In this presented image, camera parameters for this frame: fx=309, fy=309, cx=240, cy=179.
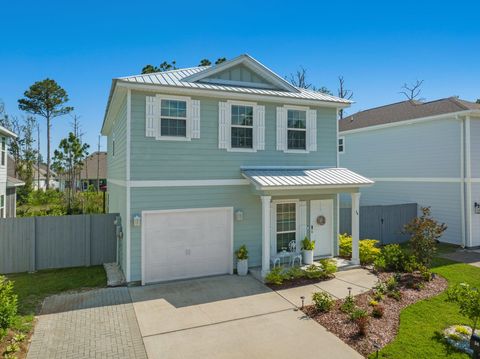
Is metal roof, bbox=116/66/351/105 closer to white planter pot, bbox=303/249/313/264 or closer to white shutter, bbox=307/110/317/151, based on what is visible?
white shutter, bbox=307/110/317/151

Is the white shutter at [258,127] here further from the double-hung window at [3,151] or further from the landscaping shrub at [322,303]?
the double-hung window at [3,151]

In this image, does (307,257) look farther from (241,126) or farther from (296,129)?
(241,126)

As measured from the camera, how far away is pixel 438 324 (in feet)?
21.6

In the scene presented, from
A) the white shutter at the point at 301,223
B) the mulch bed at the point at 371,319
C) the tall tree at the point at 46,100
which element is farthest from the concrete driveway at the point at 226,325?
the tall tree at the point at 46,100

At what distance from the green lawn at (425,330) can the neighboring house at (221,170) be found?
355 cm

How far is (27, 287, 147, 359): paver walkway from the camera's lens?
5.63m

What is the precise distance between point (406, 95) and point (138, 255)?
3094 cm

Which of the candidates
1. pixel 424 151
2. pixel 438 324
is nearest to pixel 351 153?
pixel 424 151

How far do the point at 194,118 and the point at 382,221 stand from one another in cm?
1044

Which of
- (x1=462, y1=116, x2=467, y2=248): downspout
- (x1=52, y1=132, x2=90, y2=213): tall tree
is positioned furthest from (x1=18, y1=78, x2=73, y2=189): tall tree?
(x1=462, y1=116, x2=467, y2=248): downspout

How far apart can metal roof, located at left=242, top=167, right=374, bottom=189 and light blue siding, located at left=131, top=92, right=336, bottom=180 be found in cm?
33

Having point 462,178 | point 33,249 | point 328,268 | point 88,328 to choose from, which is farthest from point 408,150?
point 33,249

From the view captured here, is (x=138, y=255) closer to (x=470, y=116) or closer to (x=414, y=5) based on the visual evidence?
(x=414, y=5)

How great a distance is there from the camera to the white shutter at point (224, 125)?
33.0 ft
